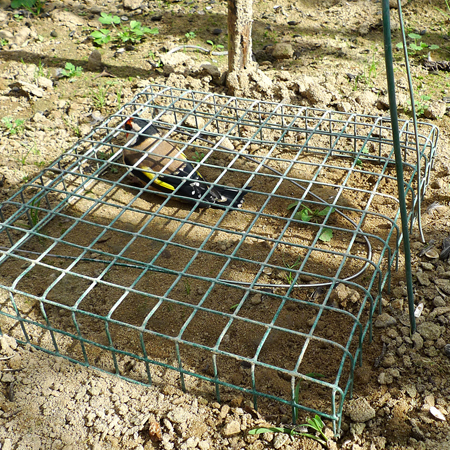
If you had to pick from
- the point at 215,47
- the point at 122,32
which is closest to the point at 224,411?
the point at 215,47

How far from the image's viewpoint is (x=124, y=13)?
679cm

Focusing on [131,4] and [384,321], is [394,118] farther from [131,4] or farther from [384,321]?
[131,4]

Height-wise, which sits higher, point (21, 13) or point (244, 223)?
point (21, 13)

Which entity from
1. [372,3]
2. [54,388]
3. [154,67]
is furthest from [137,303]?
[372,3]

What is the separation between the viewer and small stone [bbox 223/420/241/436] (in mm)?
2553

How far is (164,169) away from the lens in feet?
12.1

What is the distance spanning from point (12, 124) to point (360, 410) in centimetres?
388

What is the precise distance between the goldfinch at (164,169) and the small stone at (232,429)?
1.52m

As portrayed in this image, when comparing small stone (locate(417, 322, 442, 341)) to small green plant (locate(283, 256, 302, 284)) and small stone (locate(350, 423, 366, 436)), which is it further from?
small green plant (locate(283, 256, 302, 284))

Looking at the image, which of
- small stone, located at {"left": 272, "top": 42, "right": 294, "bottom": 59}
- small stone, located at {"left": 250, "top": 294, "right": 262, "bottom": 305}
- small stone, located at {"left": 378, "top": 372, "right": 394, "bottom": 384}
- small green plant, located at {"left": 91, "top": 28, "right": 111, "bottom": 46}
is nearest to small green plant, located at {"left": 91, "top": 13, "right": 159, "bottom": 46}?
small green plant, located at {"left": 91, "top": 28, "right": 111, "bottom": 46}

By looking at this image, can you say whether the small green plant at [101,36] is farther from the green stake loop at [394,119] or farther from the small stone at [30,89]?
the green stake loop at [394,119]

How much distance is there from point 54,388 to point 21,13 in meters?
5.50

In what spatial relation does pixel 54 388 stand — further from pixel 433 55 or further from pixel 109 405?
pixel 433 55

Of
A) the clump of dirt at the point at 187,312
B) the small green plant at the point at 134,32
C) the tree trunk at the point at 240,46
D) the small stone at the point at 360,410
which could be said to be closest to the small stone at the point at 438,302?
the clump of dirt at the point at 187,312
